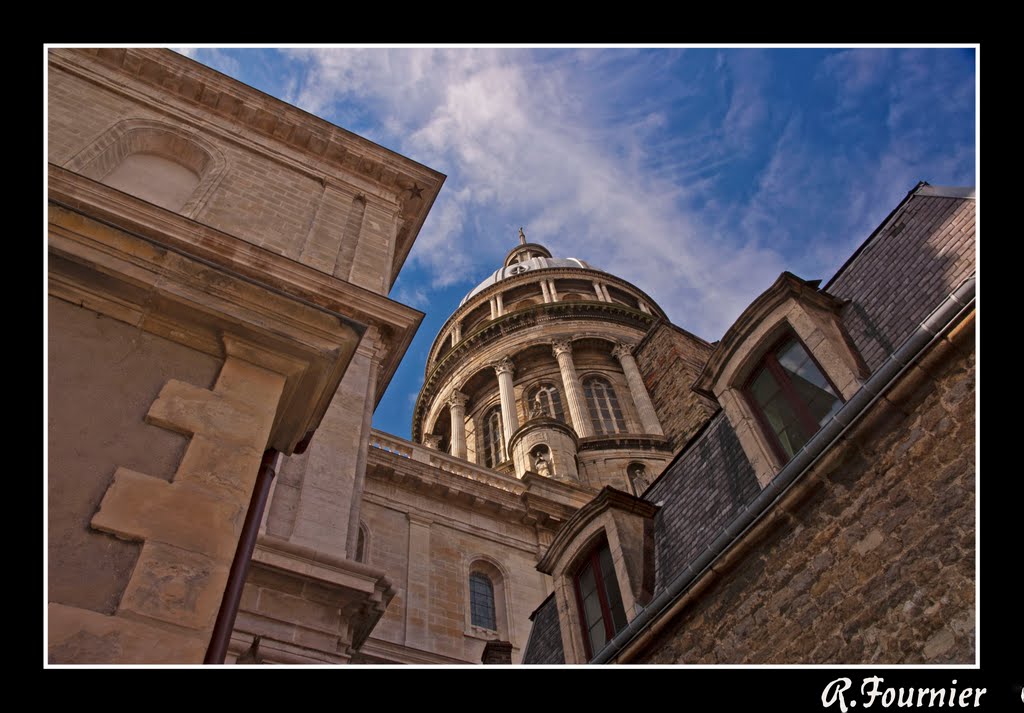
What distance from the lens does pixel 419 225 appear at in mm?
15680

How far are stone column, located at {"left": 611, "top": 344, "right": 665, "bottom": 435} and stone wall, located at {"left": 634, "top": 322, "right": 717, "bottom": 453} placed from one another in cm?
1162

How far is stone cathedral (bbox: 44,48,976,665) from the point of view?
394 centimetres

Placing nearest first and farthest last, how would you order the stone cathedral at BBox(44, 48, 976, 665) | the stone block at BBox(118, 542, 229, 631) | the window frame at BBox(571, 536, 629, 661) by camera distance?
the stone block at BBox(118, 542, 229, 631) → the stone cathedral at BBox(44, 48, 976, 665) → the window frame at BBox(571, 536, 629, 661)

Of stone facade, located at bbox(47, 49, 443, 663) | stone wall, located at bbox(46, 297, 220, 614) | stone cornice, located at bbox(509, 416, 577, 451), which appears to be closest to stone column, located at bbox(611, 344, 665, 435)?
stone cornice, located at bbox(509, 416, 577, 451)

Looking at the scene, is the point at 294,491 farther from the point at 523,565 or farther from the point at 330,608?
the point at 523,565

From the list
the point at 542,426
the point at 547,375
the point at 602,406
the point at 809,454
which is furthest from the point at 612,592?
the point at 547,375

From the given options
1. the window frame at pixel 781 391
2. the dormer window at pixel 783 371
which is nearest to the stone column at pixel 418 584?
the dormer window at pixel 783 371

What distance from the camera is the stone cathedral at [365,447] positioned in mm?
3936

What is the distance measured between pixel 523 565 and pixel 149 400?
14.4 m

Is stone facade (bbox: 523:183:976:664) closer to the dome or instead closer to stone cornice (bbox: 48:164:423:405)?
stone cornice (bbox: 48:164:423:405)

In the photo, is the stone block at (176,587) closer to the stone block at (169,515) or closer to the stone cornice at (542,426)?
the stone block at (169,515)

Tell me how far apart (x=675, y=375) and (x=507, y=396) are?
786 inches

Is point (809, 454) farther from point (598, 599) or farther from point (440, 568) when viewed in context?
point (440, 568)

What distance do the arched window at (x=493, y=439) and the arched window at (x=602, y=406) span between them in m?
4.34
